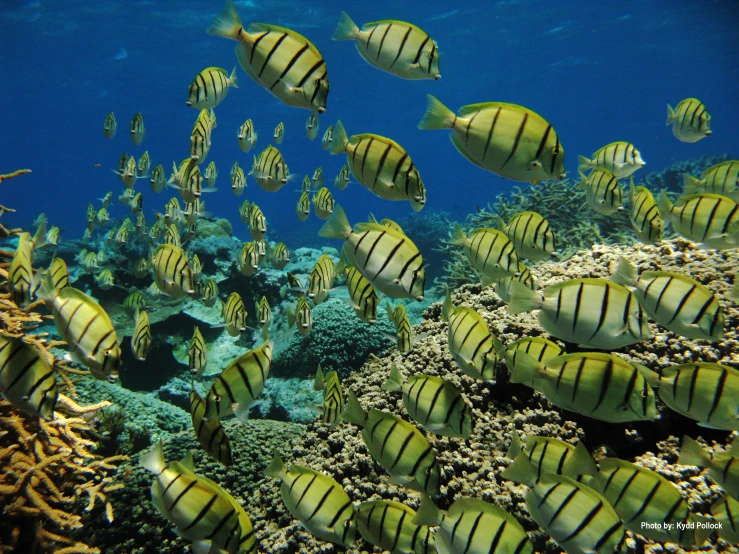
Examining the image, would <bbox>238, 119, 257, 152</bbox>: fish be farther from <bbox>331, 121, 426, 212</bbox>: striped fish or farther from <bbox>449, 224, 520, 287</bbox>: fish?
<bbox>449, 224, 520, 287</bbox>: fish

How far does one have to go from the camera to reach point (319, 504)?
228 cm

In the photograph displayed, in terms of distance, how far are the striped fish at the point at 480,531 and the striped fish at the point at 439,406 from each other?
56 centimetres

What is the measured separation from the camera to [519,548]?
1835 millimetres

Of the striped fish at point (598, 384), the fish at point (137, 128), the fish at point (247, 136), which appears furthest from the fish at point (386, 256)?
the fish at point (137, 128)

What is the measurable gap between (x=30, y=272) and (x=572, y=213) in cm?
1032

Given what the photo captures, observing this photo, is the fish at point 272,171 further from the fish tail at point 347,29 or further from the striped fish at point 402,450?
the striped fish at point 402,450

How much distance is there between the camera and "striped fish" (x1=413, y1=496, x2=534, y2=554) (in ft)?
6.06

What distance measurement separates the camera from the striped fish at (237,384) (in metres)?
2.45

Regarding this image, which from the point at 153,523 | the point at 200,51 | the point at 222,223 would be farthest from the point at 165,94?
the point at 153,523

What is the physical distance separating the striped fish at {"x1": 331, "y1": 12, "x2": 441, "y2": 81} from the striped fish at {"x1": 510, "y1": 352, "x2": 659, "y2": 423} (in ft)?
6.47

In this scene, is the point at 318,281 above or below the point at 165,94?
below

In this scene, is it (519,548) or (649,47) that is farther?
(649,47)

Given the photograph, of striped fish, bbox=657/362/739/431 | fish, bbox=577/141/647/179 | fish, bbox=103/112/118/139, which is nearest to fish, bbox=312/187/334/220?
fish, bbox=577/141/647/179

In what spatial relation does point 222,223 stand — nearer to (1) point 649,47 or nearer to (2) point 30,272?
A: (2) point 30,272
